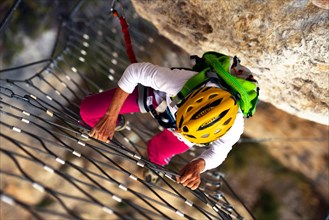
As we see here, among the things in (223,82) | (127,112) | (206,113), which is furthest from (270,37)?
(127,112)

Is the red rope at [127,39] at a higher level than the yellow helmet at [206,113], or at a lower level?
higher

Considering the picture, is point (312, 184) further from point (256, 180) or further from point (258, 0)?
point (258, 0)

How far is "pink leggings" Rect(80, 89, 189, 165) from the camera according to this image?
3.69 ft

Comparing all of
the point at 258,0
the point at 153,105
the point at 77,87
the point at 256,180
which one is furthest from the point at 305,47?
the point at 256,180

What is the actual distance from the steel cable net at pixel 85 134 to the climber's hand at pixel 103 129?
0.13 ft

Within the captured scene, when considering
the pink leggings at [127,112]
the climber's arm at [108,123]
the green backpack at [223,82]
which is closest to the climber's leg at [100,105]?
the pink leggings at [127,112]

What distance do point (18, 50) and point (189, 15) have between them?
731mm

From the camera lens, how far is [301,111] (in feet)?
3.99

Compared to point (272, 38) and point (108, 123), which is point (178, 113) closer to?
point (108, 123)

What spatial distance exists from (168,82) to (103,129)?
8.7 inches

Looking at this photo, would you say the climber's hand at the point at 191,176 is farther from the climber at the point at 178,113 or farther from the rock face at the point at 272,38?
the rock face at the point at 272,38

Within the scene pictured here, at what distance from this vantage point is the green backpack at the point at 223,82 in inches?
35.3

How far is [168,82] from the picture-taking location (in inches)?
36.8

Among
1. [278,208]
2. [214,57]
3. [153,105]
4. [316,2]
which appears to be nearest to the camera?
[316,2]
